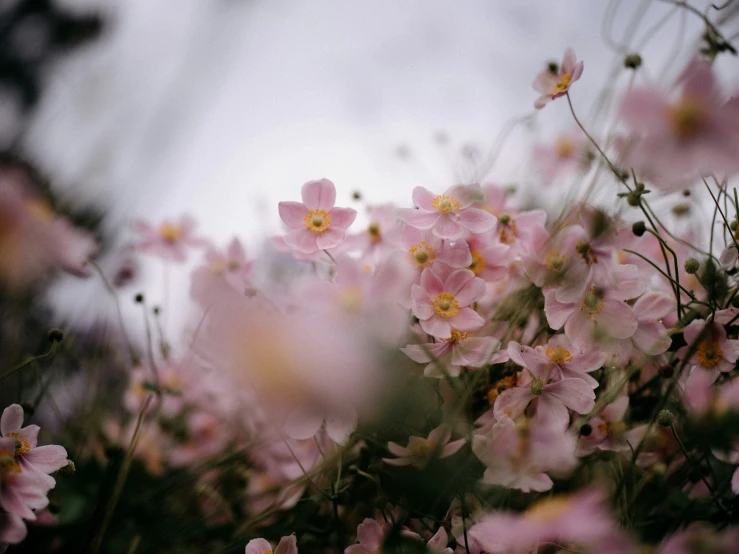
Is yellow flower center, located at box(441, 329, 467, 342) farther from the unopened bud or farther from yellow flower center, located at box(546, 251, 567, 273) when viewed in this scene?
the unopened bud

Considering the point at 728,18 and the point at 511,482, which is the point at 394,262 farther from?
the point at 728,18

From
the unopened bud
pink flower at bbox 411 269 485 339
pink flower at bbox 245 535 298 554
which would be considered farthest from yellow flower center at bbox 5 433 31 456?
the unopened bud

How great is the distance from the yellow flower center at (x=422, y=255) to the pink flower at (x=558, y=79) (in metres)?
0.15

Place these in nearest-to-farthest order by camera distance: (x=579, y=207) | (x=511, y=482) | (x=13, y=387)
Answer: (x=511, y=482) → (x=579, y=207) → (x=13, y=387)

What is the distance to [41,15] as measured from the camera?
56 centimetres

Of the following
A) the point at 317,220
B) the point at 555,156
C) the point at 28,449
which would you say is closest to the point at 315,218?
the point at 317,220

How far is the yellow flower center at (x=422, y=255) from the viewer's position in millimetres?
358

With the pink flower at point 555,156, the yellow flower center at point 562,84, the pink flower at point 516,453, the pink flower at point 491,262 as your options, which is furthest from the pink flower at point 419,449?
the pink flower at point 555,156

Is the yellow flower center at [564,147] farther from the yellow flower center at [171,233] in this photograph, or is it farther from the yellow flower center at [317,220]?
the yellow flower center at [171,233]

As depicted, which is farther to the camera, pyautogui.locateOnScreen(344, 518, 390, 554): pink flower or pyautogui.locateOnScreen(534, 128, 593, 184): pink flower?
pyautogui.locateOnScreen(534, 128, 593, 184): pink flower

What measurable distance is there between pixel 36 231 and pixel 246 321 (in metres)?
0.16

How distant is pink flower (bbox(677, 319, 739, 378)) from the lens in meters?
0.34

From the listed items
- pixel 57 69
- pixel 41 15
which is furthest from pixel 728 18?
pixel 41 15

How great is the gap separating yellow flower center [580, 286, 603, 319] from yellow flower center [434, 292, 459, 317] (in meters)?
0.08
